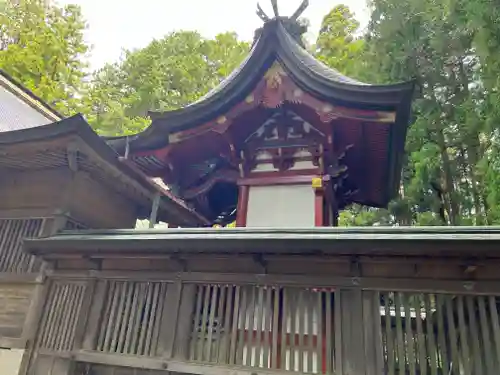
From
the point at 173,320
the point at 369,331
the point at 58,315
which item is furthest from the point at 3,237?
the point at 369,331

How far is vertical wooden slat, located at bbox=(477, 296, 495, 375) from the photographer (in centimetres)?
308

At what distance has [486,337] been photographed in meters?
3.16

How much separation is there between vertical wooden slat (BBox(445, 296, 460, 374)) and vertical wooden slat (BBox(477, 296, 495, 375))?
0.71 ft

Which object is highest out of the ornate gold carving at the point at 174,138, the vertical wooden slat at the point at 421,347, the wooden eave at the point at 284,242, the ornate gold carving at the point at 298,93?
the ornate gold carving at the point at 298,93

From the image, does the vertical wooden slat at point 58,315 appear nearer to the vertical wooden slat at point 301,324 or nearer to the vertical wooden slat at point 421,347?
the vertical wooden slat at point 301,324

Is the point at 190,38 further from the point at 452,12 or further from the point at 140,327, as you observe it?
the point at 140,327

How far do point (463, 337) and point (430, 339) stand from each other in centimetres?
27

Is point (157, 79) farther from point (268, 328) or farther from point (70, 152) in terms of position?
point (268, 328)

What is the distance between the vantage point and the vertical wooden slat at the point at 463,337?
3.14m

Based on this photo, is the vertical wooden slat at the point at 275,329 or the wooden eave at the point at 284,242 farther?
the vertical wooden slat at the point at 275,329

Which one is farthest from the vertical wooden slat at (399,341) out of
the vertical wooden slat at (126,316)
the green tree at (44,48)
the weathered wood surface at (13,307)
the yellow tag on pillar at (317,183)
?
the green tree at (44,48)

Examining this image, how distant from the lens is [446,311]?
336 cm

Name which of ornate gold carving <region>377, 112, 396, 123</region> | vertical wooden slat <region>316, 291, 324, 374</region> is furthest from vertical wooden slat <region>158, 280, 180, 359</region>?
ornate gold carving <region>377, 112, 396, 123</region>

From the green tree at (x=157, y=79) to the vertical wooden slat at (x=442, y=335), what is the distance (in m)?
14.7
